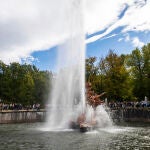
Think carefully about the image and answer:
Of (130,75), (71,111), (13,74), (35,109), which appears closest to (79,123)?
(71,111)

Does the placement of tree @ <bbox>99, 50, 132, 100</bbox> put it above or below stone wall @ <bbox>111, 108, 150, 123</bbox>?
above

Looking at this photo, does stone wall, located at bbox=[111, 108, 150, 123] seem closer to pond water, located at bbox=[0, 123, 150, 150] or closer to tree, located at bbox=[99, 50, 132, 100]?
tree, located at bbox=[99, 50, 132, 100]

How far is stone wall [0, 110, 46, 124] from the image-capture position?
85.8 metres

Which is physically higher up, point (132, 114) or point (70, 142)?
point (132, 114)

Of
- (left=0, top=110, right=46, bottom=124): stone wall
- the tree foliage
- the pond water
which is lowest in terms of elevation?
the pond water

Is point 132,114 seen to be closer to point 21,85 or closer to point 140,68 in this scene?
point 140,68

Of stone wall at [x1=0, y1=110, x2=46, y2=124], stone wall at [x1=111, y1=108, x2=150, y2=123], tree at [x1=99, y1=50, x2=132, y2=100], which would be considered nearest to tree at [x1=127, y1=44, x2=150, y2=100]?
tree at [x1=99, y1=50, x2=132, y2=100]

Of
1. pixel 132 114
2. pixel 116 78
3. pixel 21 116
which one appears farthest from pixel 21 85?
pixel 132 114

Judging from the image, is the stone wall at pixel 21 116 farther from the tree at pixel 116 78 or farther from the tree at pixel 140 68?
the tree at pixel 140 68

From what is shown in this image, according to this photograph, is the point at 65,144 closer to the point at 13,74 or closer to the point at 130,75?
the point at 130,75

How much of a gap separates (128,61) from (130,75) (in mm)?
3806

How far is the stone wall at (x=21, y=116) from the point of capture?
282 feet

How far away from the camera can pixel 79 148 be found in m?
42.7

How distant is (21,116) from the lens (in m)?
90.7
